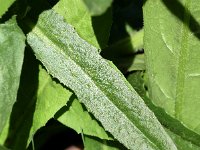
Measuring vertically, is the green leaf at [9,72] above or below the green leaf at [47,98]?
above

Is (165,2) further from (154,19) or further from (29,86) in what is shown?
(29,86)

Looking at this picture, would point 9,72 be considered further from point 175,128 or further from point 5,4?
point 175,128

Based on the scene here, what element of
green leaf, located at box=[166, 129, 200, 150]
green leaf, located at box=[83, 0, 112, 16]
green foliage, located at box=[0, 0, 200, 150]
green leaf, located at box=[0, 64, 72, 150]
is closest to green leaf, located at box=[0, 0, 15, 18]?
green foliage, located at box=[0, 0, 200, 150]

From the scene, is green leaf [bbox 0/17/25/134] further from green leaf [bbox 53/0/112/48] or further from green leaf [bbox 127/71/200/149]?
green leaf [bbox 127/71/200/149]

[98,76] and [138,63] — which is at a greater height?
[98,76]

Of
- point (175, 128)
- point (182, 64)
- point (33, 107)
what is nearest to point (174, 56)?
point (182, 64)

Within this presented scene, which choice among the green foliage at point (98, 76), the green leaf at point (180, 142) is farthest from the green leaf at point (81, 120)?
the green leaf at point (180, 142)

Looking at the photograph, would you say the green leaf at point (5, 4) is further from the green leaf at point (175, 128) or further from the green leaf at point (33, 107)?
the green leaf at point (175, 128)
